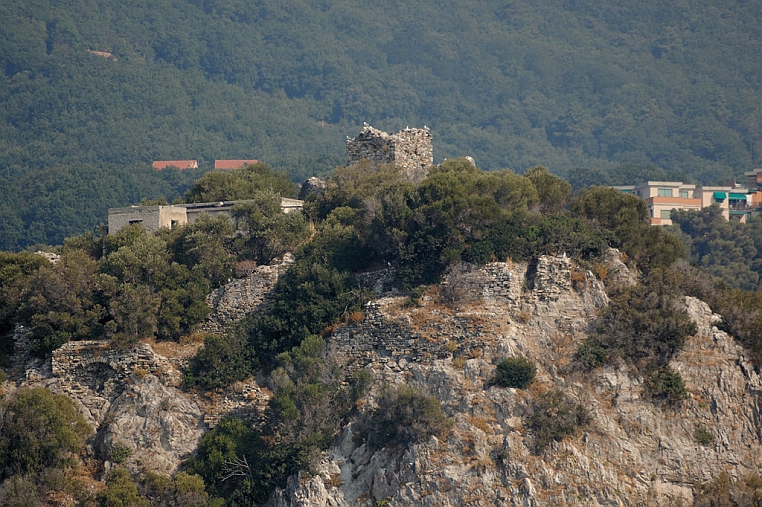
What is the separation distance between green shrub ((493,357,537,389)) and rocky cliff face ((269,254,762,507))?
0.28 m

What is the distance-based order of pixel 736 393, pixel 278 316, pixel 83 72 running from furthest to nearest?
1. pixel 83 72
2. pixel 278 316
3. pixel 736 393

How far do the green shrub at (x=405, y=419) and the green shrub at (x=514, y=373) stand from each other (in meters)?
1.95

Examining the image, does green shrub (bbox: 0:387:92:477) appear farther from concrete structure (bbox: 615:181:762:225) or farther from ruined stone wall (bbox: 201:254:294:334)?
concrete structure (bbox: 615:181:762:225)

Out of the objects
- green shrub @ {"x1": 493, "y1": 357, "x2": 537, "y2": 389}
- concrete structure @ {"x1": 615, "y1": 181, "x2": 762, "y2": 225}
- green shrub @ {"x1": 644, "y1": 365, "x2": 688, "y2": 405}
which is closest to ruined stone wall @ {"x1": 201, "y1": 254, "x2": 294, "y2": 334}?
green shrub @ {"x1": 493, "y1": 357, "x2": 537, "y2": 389}

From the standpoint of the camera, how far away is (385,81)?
575ft

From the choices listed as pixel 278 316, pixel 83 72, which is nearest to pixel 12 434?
pixel 278 316

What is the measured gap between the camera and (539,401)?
134 ft

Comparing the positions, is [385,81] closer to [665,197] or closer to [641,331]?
[665,197]

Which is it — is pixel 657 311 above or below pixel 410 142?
below

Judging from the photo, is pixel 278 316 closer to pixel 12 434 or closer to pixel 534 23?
pixel 12 434

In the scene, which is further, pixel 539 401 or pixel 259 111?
pixel 259 111

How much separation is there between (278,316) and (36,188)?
6803 centimetres

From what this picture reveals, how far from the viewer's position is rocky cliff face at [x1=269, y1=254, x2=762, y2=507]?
129 ft

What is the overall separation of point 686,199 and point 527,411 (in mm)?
72578
